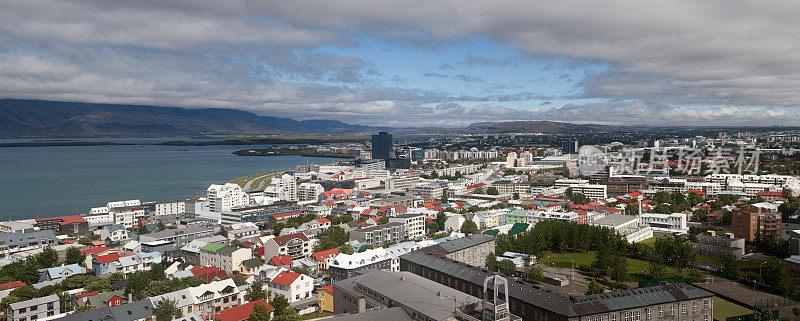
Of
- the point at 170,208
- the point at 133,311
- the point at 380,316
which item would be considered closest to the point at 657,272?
the point at 380,316

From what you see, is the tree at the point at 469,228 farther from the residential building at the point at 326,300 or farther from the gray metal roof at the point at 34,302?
the gray metal roof at the point at 34,302

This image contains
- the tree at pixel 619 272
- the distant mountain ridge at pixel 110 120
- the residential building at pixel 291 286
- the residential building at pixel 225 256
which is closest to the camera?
the residential building at pixel 291 286

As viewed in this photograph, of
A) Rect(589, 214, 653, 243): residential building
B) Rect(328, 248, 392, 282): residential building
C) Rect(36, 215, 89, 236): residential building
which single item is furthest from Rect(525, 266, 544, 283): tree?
Rect(36, 215, 89, 236): residential building

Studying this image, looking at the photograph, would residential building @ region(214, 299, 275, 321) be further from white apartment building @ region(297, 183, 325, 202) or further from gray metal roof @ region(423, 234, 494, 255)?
white apartment building @ region(297, 183, 325, 202)

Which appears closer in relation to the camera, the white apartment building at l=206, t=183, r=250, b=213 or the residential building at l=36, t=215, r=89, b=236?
the residential building at l=36, t=215, r=89, b=236

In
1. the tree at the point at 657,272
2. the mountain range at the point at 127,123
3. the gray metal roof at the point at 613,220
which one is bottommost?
the tree at the point at 657,272

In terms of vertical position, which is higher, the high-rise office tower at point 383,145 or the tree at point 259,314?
the high-rise office tower at point 383,145

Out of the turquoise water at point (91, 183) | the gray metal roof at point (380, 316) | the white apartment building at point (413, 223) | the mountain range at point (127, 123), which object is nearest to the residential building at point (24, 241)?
the turquoise water at point (91, 183)
